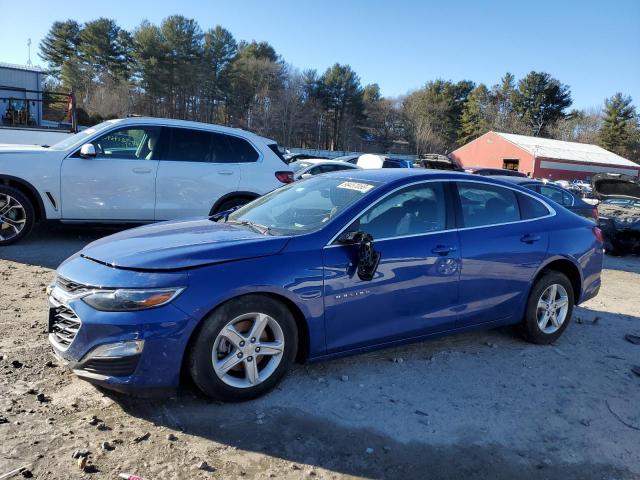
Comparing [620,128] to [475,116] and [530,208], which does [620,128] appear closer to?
[475,116]

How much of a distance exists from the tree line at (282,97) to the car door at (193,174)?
26911 mm

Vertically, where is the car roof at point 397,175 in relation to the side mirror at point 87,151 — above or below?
below

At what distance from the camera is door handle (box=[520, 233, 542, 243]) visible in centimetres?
452

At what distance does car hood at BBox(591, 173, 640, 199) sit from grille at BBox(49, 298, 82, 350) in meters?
12.4

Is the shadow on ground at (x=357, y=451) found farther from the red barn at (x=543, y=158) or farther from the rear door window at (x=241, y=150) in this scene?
the red barn at (x=543, y=158)

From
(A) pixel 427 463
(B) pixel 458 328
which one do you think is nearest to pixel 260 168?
(B) pixel 458 328

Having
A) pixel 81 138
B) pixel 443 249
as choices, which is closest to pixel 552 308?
pixel 443 249

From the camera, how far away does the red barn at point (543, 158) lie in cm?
5294

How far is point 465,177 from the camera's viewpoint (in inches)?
177

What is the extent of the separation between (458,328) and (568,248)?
1.50 m

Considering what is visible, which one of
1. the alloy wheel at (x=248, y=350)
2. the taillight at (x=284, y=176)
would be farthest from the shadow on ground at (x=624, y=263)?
the alloy wheel at (x=248, y=350)

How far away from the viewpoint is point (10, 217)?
7.00 m

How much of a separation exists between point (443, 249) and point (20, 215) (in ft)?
19.4

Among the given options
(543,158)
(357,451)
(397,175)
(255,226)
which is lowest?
(357,451)
